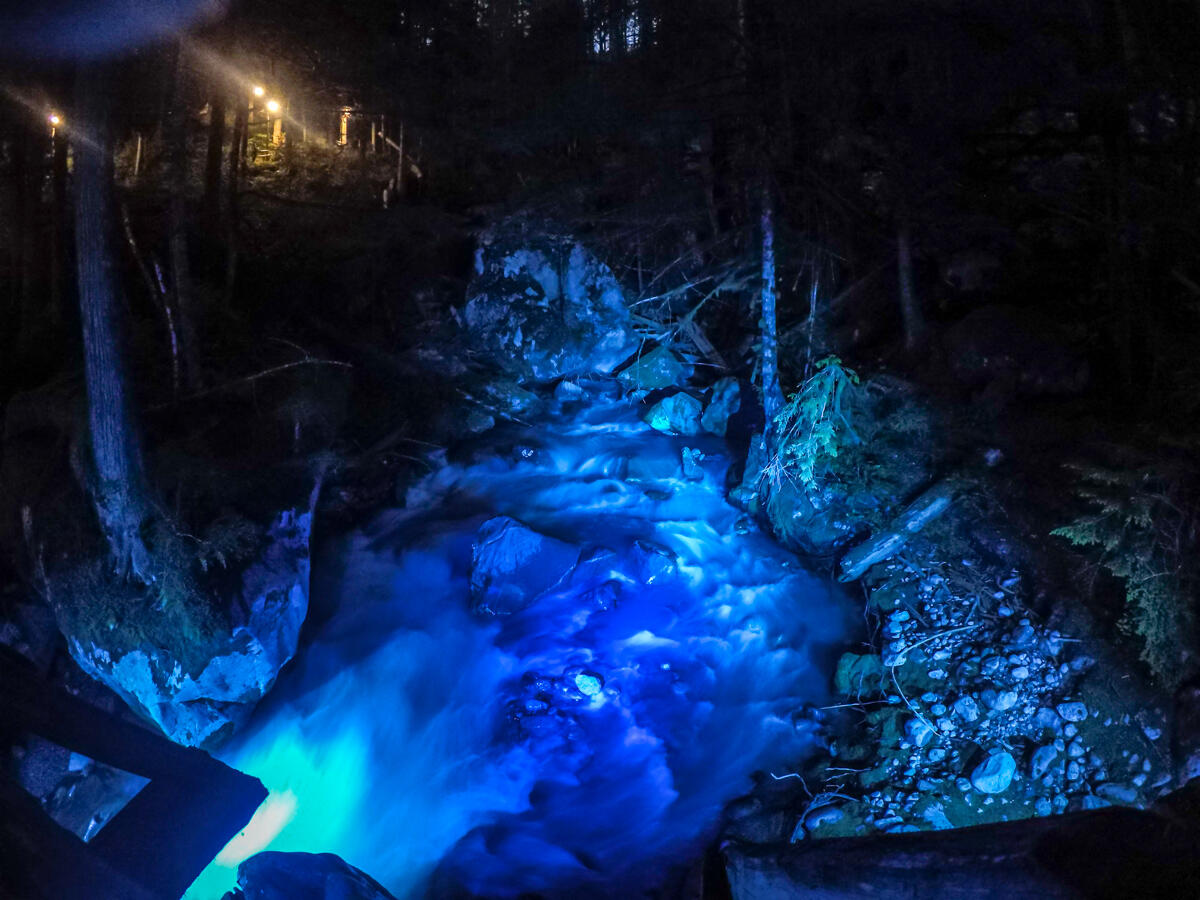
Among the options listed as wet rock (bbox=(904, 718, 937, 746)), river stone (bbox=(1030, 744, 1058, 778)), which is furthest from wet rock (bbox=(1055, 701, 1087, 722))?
wet rock (bbox=(904, 718, 937, 746))

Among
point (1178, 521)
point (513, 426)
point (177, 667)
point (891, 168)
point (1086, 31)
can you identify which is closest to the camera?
point (1178, 521)

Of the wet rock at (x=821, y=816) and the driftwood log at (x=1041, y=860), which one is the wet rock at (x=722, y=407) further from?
the driftwood log at (x=1041, y=860)

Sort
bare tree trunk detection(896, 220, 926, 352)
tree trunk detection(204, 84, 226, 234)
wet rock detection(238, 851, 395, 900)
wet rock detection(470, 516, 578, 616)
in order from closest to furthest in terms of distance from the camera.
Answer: wet rock detection(238, 851, 395, 900) < wet rock detection(470, 516, 578, 616) < bare tree trunk detection(896, 220, 926, 352) < tree trunk detection(204, 84, 226, 234)

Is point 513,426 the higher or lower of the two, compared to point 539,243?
lower

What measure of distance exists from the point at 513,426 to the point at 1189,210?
1008 centimetres

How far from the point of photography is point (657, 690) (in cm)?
875

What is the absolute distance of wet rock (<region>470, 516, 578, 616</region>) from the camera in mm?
10078

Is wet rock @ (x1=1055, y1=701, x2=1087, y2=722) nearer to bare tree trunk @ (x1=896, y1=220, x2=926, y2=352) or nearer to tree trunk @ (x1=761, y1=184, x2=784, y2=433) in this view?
tree trunk @ (x1=761, y1=184, x2=784, y2=433)

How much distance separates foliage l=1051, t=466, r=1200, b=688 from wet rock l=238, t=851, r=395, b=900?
6185 mm

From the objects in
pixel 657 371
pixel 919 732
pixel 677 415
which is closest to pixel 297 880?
pixel 919 732

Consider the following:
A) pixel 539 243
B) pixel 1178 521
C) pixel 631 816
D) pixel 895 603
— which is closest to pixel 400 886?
pixel 631 816

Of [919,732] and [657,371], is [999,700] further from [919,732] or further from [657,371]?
[657,371]

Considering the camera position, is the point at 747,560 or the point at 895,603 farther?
the point at 747,560

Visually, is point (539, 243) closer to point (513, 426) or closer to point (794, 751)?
point (513, 426)
